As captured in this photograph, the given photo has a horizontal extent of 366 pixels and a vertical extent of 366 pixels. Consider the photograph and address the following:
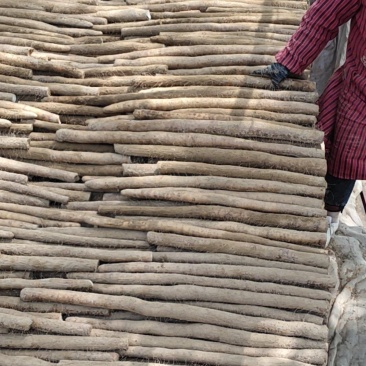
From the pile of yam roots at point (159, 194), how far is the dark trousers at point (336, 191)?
0.51 meters

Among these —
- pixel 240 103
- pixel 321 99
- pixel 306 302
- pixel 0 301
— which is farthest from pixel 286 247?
pixel 0 301

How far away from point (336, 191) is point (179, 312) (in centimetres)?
153

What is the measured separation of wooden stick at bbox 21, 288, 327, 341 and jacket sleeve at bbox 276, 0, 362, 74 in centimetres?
149

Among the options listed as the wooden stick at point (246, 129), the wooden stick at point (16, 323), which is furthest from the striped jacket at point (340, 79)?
the wooden stick at point (16, 323)

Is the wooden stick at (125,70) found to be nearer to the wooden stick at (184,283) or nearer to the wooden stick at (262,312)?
the wooden stick at (184,283)

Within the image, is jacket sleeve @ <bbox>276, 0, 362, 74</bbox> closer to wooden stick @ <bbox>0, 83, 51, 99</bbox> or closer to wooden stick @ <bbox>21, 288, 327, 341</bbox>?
wooden stick @ <bbox>0, 83, 51, 99</bbox>

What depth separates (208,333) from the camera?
8.21ft

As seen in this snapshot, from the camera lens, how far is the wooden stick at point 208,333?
8.15ft

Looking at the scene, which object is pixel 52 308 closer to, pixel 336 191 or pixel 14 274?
pixel 14 274

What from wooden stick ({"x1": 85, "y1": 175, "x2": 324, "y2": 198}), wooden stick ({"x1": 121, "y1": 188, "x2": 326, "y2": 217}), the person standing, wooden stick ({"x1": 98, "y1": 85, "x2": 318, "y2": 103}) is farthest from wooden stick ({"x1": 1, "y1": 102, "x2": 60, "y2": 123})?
the person standing

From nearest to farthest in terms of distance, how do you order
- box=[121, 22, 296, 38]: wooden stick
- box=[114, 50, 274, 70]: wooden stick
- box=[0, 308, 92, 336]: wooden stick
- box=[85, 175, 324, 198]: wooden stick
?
box=[0, 308, 92, 336]: wooden stick
box=[85, 175, 324, 198]: wooden stick
box=[114, 50, 274, 70]: wooden stick
box=[121, 22, 296, 38]: wooden stick

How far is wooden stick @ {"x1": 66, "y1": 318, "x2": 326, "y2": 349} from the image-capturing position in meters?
2.48

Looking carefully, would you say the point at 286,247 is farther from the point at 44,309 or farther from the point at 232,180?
the point at 44,309

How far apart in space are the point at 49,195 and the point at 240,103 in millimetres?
1161
